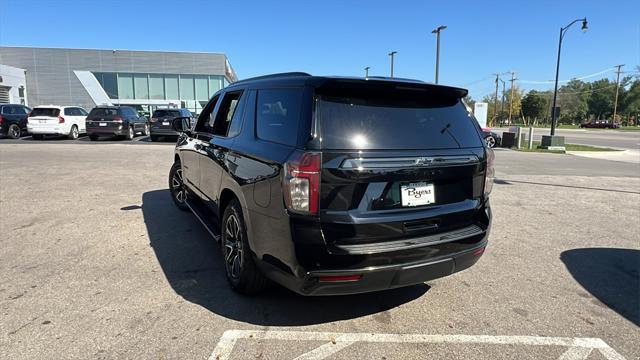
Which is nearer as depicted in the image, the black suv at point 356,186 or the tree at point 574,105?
the black suv at point 356,186

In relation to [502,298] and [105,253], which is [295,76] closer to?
[502,298]

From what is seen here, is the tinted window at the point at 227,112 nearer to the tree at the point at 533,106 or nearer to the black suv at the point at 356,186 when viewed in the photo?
the black suv at the point at 356,186

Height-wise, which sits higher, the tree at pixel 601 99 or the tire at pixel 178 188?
the tree at pixel 601 99

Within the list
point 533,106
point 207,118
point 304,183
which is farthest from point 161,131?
point 533,106

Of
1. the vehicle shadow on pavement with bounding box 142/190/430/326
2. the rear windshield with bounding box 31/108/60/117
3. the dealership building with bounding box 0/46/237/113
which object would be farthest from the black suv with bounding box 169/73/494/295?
the dealership building with bounding box 0/46/237/113

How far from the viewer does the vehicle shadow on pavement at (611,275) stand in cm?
377

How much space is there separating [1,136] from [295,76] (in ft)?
79.1

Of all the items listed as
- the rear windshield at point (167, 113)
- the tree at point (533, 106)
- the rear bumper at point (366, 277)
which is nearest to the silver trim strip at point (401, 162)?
the rear bumper at point (366, 277)

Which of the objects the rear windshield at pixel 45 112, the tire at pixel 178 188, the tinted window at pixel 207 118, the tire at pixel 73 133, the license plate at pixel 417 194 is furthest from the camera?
the tire at pixel 73 133

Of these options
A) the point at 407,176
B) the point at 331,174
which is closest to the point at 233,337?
the point at 331,174

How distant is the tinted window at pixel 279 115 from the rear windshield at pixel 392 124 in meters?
0.24

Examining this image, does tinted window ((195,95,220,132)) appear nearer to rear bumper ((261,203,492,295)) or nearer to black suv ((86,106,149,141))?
rear bumper ((261,203,492,295))

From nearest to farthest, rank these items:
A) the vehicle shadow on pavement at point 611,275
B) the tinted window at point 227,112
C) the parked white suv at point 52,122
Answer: the vehicle shadow on pavement at point 611,275, the tinted window at point 227,112, the parked white suv at point 52,122

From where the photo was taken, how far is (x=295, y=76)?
10.9ft
